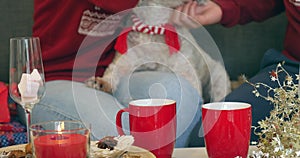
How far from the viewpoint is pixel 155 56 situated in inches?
71.9

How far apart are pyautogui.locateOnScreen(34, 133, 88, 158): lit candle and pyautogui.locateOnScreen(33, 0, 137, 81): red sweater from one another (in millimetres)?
990

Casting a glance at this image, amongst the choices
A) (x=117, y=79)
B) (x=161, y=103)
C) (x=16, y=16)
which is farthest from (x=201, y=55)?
(x=161, y=103)

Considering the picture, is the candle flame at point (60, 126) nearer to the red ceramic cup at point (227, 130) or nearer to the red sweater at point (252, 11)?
the red ceramic cup at point (227, 130)

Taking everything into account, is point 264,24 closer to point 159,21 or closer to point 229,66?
point 229,66

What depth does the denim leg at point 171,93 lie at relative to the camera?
1660mm

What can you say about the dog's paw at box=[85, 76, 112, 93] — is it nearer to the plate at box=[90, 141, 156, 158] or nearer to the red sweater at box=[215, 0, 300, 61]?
the red sweater at box=[215, 0, 300, 61]

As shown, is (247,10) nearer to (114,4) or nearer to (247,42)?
(247,42)

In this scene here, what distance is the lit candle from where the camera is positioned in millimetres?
837

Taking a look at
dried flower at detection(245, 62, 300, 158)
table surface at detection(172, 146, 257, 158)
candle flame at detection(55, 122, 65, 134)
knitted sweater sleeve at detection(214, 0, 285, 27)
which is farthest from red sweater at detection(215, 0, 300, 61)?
candle flame at detection(55, 122, 65, 134)

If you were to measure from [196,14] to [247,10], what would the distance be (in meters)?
0.21

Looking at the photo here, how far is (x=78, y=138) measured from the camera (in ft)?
2.77

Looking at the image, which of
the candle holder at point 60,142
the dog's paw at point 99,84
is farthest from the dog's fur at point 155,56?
the candle holder at point 60,142

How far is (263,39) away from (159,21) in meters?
0.45

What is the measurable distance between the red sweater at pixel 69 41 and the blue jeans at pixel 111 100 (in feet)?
0.27
